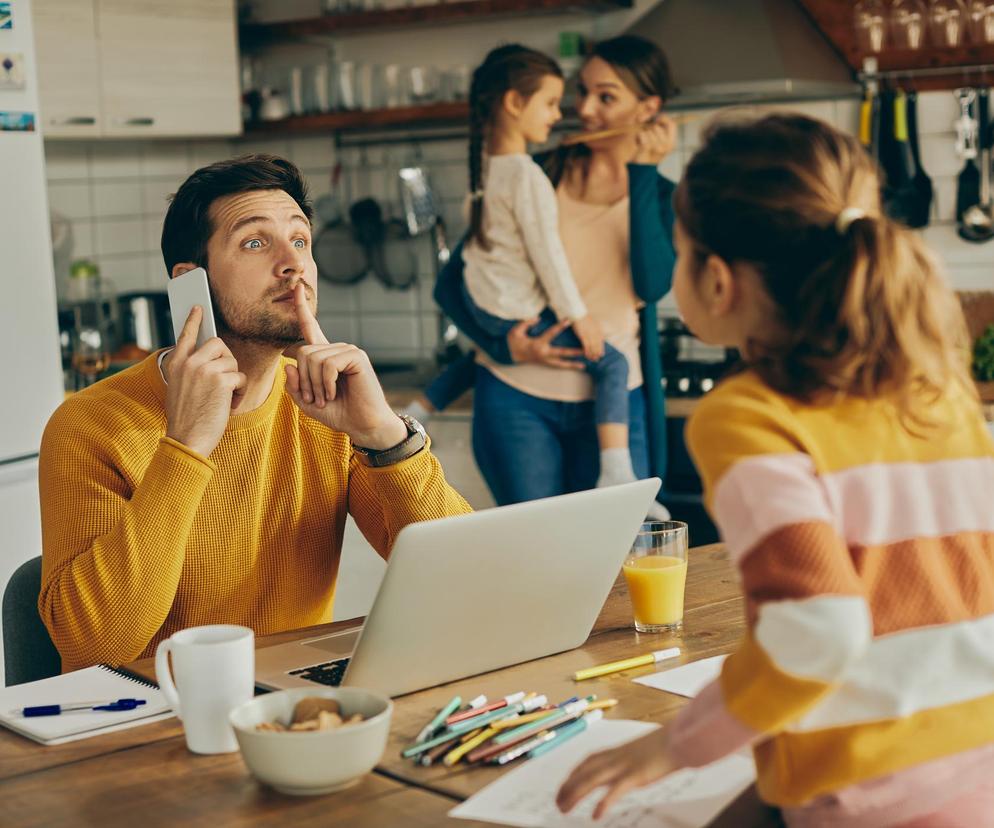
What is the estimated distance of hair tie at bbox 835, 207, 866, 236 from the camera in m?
0.95

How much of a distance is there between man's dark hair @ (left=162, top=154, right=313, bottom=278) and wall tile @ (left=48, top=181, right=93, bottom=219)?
2575 millimetres

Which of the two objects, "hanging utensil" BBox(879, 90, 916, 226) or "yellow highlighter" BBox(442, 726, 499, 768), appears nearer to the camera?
"yellow highlighter" BBox(442, 726, 499, 768)

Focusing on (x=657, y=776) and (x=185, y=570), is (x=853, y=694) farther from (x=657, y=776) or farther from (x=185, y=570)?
(x=185, y=570)

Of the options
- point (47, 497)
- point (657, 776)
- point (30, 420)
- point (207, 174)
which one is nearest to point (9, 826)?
point (657, 776)

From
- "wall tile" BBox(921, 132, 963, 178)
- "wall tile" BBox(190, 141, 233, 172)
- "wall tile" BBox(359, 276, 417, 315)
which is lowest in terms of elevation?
"wall tile" BBox(359, 276, 417, 315)

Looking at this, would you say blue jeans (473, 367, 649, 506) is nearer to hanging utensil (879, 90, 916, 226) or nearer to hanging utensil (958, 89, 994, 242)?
hanging utensil (879, 90, 916, 226)

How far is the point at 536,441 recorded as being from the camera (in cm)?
294

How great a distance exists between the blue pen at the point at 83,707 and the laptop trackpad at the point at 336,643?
0.21 meters

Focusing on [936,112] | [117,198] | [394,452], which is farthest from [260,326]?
[117,198]

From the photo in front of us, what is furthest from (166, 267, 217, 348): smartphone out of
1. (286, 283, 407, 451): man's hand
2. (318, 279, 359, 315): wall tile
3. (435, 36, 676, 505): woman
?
(318, 279, 359, 315): wall tile

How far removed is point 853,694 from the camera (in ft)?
3.01

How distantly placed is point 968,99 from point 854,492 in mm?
2819

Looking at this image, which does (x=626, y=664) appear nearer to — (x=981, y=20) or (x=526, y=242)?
(x=526, y=242)

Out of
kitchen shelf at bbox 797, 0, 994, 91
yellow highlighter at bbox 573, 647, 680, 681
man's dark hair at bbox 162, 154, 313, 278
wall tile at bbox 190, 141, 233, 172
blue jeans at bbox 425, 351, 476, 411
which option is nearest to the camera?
yellow highlighter at bbox 573, 647, 680, 681
